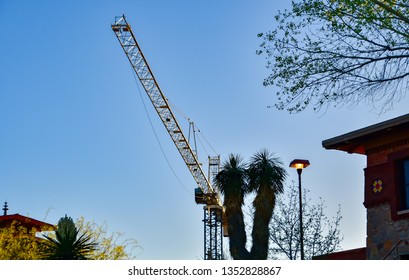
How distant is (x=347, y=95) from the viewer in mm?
22312

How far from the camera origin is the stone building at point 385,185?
1002 inches

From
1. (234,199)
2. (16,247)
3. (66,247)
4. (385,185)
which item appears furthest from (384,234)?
(16,247)

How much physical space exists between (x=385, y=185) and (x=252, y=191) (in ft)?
48.2

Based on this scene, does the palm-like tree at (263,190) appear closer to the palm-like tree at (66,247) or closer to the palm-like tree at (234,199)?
the palm-like tree at (234,199)

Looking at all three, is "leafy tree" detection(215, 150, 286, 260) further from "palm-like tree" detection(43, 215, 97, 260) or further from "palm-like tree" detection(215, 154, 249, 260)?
"palm-like tree" detection(43, 215, 97, 260)

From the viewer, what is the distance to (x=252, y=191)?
40469 millimetres

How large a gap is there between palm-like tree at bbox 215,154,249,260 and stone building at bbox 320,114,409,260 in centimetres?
1189

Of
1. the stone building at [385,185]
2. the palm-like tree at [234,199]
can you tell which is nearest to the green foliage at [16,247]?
the palm-like tree at [234,199]

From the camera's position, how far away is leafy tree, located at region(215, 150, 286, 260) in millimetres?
39062

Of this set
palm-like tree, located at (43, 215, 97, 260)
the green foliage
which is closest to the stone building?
palm-like tree, located at (43, 215, 97, 260)

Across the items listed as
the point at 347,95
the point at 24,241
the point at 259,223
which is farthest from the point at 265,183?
the point at 347,95
